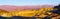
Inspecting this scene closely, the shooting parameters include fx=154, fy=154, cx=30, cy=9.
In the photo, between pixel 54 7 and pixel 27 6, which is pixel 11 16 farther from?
pixel 54 7

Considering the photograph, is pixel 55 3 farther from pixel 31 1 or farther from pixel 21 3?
Result: pixel 21 3

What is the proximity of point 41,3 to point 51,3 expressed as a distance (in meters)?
0.12

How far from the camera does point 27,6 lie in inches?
72.7

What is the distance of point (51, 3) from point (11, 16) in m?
0.50

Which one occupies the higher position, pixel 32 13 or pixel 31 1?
pixel 31 1

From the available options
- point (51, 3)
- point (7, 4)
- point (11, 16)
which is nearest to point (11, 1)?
point (7, 4)

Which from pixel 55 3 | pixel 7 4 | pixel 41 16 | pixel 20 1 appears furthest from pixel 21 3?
pixel 55 3

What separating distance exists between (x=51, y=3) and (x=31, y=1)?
241mm

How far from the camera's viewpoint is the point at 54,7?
1.83 metres

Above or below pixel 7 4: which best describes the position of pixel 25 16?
below

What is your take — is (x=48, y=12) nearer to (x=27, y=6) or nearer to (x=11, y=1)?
(x=27, y=6)

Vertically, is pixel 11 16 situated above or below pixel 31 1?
below

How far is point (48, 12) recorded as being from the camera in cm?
180

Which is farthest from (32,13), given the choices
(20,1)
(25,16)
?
(20,1)
